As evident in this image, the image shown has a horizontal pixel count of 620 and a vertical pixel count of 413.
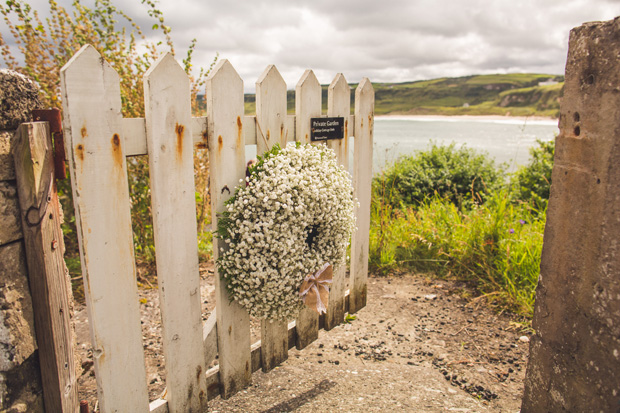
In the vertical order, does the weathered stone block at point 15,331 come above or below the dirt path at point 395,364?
above

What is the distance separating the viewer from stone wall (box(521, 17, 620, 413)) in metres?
1.70

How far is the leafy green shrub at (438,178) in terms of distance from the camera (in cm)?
697

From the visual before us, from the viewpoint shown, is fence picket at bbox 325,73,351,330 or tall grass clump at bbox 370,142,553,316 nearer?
fence picket at bbox 325,73,351,330

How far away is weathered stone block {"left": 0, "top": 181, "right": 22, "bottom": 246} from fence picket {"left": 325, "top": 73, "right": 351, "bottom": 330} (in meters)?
2.02

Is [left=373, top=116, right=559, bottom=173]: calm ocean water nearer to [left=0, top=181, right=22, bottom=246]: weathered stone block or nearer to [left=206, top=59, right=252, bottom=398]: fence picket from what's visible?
[left=206, top=59, right=252, bottom=398]: fence picket

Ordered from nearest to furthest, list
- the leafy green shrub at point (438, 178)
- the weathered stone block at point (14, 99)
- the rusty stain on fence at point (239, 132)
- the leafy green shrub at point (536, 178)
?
1. the weathered stone block at point (14, 99)
2. the rusty stain on fence at point (239, 132)
3. the leafy green shrub at point (536, 178)
4. the leafy green shrub at point (438, 178)

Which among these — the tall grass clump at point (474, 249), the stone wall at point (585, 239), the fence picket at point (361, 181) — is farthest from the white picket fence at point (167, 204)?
the tall grass clump at point (474, 249)

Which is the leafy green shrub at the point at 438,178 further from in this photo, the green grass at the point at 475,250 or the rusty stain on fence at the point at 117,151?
the rusty stain on fence at the point at 117,151

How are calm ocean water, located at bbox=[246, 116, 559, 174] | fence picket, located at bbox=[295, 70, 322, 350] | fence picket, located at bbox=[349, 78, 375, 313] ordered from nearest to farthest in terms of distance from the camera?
fence picket, located at bbox=[295, 70, 322, 350] < fence picket, located at bbox=[349, 78, 375, 313] < calm ocean water, located at bbox=[246, 116, 559, 174]

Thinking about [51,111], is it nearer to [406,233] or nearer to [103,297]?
[103,297]

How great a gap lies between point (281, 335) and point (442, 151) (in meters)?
5.77

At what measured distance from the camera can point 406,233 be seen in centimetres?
504

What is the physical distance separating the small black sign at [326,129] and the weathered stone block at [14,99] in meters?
1.66

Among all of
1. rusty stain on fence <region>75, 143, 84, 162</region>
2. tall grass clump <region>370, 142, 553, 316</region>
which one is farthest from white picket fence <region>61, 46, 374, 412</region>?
tall grass clump <region>370, 142, 553, 316</region>
